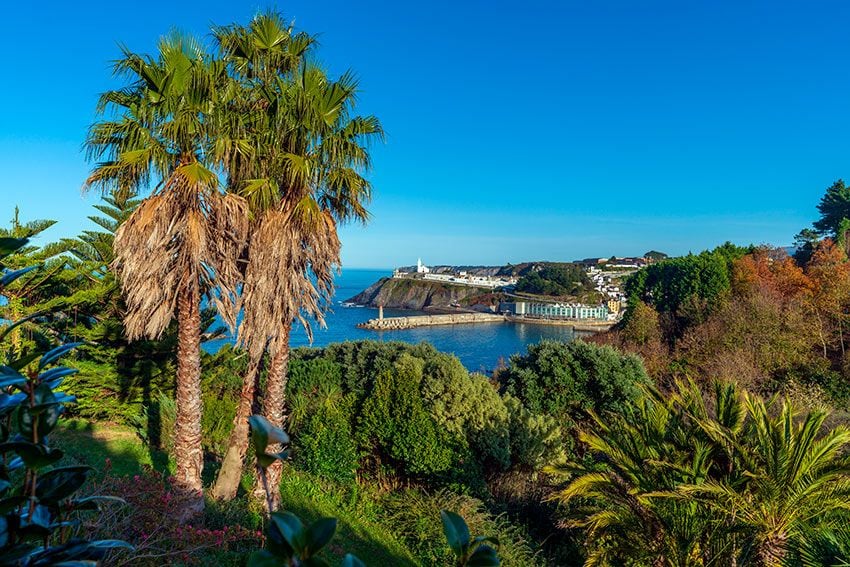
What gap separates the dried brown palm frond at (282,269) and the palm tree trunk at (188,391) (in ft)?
2.34

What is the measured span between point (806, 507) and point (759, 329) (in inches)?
725

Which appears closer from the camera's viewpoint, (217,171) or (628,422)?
(217,171)

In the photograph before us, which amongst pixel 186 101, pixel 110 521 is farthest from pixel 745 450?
pixel 186 101

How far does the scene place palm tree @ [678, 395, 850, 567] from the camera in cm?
554

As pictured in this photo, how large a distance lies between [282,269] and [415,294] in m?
89.9

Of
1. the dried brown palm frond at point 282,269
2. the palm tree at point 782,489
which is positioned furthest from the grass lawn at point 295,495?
the palm tree at point 782,489

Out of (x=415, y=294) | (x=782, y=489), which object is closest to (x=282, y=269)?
(x=782, y=489)

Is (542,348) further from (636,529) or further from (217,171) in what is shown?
(217,171)

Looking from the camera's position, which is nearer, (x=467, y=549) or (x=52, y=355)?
(x=467, y=549)

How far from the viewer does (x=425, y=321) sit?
71.4m

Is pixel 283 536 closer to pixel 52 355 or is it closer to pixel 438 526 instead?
pixel 52 355

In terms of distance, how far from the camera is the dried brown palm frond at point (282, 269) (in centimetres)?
697

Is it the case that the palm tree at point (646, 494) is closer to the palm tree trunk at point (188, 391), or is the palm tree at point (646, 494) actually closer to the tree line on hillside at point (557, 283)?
the palm tree trunk at point (188, 391)

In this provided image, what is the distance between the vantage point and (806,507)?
5.59 meters
